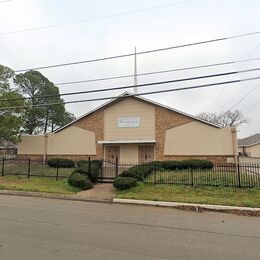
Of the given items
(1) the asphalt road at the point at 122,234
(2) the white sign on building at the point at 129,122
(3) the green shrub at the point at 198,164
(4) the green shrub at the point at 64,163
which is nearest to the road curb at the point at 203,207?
(1) the asphalt road at the point at 122,234

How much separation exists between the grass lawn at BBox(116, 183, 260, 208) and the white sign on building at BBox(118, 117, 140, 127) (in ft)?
44.8

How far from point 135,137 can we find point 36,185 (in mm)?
13373

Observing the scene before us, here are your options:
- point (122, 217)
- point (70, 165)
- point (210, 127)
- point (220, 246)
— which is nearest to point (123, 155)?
point (70, 165)

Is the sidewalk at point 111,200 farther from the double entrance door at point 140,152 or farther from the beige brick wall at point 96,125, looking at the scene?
the beige brick wall at point 96,125

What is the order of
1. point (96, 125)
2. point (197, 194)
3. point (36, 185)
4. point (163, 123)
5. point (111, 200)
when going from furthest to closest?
point (96, 125) → point (163, 123) → point (36, 185) → point (197, 194) → point (111, 200)

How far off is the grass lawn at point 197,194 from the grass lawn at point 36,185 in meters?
3.00

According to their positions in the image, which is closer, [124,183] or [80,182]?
[124,183]

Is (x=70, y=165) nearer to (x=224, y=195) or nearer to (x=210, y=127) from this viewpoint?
(x=210, y=127)

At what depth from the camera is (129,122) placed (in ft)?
90.8

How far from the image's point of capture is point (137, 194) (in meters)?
12.8

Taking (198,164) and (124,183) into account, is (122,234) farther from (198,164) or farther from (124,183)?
(198,164)

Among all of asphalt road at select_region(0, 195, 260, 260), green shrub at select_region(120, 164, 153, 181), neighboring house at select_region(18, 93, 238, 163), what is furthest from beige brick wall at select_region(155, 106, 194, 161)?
asphalt road at select_region(0, 195, 260, 260)

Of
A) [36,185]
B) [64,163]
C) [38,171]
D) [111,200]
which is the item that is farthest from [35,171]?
[111,200]

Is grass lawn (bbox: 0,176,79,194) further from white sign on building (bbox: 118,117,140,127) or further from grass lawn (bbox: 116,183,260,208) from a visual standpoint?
white sign on building (bbox: 118,117,140,127)
